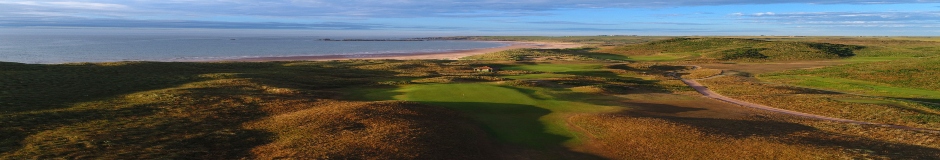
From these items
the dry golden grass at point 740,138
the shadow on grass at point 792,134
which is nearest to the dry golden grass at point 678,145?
the dry golden grass at point 740,138

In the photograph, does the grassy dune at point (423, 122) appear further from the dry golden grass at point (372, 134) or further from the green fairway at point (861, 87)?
the green fairway at point (861, 87)

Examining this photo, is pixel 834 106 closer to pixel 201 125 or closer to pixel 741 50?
pixel 201 125

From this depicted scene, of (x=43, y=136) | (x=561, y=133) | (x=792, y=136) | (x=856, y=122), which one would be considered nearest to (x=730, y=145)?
(x=792, y=136)

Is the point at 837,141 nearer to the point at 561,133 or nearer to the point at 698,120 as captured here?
the point at 698,120

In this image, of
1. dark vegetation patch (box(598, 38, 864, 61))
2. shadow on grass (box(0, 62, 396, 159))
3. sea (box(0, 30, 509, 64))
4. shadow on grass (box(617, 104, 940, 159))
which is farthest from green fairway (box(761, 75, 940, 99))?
sea (box(0, 30, 509, 64))

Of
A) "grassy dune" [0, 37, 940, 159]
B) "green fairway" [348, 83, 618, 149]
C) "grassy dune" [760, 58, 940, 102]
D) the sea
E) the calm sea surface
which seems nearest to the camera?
"grassy dune" [0, 37, 940, 159]

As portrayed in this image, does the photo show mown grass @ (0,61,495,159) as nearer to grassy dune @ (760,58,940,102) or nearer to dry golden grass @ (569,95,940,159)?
dry golden grass @ (569,95,940,159)
